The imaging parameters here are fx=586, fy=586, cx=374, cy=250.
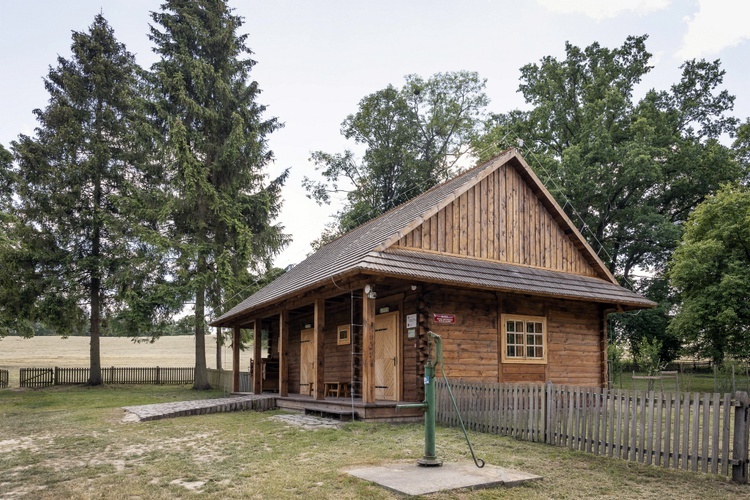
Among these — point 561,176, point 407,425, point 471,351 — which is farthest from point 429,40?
point 561,176

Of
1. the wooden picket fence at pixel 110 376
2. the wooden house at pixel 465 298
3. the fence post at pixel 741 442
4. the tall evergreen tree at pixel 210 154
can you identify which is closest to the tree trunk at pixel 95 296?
the wooden picket fence at pixel 110 376

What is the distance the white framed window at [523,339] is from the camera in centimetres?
1484

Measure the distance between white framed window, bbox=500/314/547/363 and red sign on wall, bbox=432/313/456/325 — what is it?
5.48 ft

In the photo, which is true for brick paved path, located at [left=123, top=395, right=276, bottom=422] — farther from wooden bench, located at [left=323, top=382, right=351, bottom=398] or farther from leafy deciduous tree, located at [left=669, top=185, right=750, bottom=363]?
leafy deciduous tree, located at [left=669, top=185, right=750, bottom=363]

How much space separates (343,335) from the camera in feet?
57.2

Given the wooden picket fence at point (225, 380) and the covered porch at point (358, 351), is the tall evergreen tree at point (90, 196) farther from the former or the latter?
the covered porch at point (358, 351)

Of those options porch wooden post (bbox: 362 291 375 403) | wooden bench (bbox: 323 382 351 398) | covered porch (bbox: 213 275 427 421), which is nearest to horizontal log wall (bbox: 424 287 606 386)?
covered porch (bbox: 213 275 427 421)

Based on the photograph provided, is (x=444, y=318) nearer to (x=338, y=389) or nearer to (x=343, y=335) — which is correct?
(x=338, y=389)

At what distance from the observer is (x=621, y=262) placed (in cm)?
3578

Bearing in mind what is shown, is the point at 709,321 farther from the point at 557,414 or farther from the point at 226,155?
the point at 226,155

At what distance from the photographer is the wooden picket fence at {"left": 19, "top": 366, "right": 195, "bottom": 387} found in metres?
30.2

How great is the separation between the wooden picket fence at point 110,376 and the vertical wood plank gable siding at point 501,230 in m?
24.1

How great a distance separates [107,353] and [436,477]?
63.8 m

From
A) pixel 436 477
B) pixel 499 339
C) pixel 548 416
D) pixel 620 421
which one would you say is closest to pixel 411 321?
pixel 499 339
